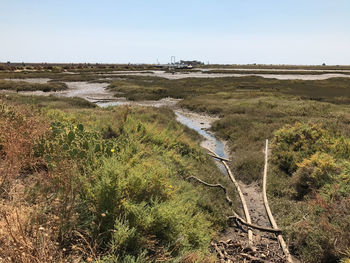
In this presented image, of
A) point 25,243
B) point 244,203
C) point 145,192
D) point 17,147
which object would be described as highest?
point 17,147

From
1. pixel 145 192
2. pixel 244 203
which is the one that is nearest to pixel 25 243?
pixel 145 192

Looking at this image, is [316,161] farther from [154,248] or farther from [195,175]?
[154,248]

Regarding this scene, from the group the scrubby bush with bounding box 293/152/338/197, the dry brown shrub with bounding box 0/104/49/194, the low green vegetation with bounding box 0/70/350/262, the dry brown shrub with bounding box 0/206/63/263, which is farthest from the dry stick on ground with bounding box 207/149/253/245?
the dry brown shrub with bounding box 0/104/49/194

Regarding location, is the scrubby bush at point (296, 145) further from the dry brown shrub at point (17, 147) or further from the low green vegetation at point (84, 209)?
the dry brown shrub at point (17, 147)

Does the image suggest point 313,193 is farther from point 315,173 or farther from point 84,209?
point 84,209

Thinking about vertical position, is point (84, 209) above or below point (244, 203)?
above

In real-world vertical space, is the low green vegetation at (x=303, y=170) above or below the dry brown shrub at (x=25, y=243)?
below

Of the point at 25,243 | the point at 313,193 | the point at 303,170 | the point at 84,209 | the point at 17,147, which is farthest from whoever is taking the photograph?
the point at 303,170

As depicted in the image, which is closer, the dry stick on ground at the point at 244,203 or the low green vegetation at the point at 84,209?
the low green vegetation at the point at 84,209

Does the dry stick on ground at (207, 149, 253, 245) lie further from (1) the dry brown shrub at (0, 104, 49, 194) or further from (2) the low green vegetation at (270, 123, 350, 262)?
(1) the dry brown shrub at (0, 104, 49, 194)

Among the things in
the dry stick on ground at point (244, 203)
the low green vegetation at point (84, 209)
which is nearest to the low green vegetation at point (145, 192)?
the low green vegetation at point (84, 209)

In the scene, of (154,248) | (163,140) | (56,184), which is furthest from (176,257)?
(163,140)

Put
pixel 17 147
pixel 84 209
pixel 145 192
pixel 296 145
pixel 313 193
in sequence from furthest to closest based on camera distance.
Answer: pixel 296 145
pixel 313 193
pixel 17 147
pixel 145 192
pixel 84 209

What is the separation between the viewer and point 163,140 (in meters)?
9.00
